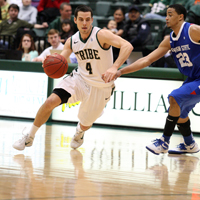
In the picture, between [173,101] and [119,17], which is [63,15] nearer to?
[119,17]

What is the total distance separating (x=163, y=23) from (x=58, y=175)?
6620 mm

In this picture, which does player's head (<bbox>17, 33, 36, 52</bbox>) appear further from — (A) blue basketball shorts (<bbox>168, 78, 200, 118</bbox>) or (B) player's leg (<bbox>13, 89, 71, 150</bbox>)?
(A) blue basketball shorts (<bbox>168, 78, 200, 118</bbox>)

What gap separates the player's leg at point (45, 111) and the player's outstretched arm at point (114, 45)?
2.16 ft

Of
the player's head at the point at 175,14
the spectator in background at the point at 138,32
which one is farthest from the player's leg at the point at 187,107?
the spectator in background at the point at 138,32

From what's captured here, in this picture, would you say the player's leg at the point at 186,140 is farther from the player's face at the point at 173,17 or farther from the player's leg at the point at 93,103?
the player's face at the point at 173,17

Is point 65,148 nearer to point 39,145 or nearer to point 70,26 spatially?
point 39,145

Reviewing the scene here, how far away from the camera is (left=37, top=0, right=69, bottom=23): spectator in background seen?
10930mm

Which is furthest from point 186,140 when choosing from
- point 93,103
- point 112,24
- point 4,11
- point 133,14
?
point 4,11

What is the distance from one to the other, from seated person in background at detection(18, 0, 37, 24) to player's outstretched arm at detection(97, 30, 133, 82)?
654 cm

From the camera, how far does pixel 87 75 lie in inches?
192

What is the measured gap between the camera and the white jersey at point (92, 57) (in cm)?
477

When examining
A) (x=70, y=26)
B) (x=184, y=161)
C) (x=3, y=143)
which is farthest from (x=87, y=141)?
(x=70, y=26)

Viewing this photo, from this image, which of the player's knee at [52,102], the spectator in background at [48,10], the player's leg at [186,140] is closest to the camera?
the player's knee at [52,102]

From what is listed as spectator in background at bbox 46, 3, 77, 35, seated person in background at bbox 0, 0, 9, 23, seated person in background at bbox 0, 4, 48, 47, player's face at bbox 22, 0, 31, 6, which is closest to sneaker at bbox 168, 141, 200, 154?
spectator in background at bbox 46, 3, 77, 35
